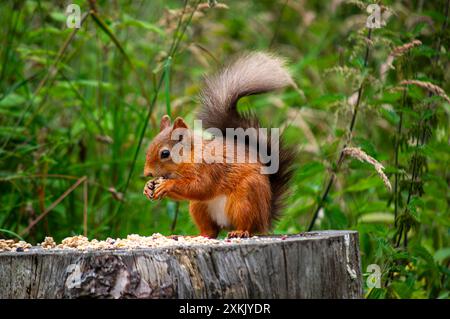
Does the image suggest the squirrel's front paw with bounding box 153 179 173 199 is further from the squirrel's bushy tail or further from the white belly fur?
the squirrel's bushy tail

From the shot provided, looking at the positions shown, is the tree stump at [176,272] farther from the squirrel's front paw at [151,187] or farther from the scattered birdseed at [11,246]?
the squirrel's front paw at [151,187]

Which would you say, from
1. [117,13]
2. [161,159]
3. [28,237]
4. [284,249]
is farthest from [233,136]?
[117,13]

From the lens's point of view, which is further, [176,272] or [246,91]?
[246,91]

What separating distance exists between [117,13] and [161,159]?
161cm

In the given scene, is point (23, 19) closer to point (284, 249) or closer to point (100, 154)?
point (100, 154)

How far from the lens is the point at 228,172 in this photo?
9.16 feet

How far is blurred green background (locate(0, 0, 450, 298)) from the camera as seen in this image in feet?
10.4

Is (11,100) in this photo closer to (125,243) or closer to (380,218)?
(125,243)

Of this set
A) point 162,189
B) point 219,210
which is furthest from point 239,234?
point 162,189

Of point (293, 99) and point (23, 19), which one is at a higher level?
point (23, 19)

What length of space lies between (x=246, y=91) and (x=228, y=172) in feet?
1.09

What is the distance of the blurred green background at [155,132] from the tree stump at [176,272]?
1.95 ft

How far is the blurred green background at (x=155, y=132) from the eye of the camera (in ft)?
10.4
